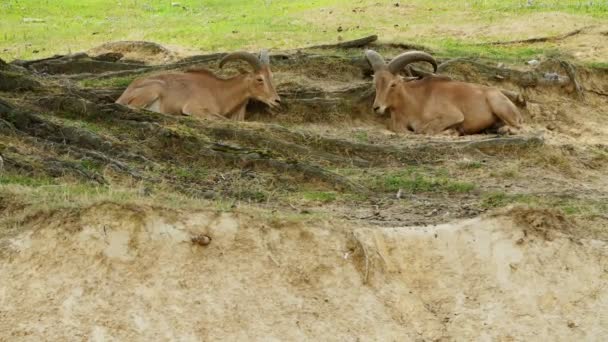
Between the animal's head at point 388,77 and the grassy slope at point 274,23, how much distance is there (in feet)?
10.3

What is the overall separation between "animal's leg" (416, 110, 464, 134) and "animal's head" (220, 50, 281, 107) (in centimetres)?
236

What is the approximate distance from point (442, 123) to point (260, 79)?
9.79ft

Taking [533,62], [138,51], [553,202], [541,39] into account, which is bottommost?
[138,51]

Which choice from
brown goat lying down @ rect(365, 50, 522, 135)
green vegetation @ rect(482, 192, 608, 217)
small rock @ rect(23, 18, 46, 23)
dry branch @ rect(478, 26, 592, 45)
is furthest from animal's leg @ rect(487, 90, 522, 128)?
small rock @ rect(23, 18, 46, 23)

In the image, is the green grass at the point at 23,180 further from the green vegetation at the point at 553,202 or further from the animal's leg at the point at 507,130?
the animal's leg at the point at 507,130

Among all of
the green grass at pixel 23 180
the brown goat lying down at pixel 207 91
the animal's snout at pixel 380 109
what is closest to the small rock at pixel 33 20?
the brown goat lying down at pixel 207 91

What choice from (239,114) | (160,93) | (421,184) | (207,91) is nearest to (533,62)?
(239,114)

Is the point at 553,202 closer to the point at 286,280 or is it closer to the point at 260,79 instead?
the point at 286,280

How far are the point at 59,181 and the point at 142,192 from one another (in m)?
0.99

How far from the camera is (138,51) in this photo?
67.6 feet

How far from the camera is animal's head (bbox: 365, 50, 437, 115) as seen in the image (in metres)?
15.9

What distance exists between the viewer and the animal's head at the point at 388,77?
15914 mm

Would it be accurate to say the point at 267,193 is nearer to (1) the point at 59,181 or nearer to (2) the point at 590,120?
(1) the point at 59,181

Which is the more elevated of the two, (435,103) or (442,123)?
(435,103)
